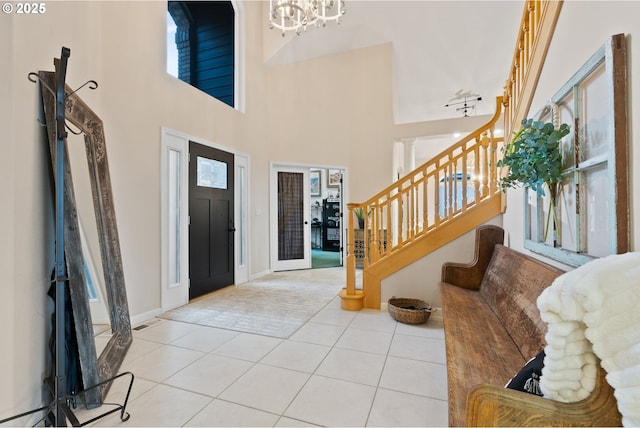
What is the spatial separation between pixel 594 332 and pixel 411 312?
6.83 feet

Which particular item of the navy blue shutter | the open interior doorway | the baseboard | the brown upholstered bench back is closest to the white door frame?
the baseboard

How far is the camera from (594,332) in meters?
0.72

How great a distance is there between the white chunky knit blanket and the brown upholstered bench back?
0.59 meters

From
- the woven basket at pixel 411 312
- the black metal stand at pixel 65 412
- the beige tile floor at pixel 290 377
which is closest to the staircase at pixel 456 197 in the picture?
the woven basket at pixel 411 312

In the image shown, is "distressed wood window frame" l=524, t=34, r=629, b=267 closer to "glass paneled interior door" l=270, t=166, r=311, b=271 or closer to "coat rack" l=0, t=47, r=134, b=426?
"coat rack" l=0, t=47, r=134, b=426

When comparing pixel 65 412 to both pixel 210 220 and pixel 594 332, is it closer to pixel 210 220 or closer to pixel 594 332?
pixel 594 332

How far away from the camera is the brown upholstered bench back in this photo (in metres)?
1.38

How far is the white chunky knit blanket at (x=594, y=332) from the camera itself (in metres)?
0.69

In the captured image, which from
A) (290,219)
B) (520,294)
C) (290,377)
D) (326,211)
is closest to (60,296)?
(290,377)

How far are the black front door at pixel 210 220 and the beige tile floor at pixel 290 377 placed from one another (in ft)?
3.45

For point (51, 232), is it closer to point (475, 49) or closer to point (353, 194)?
point (353, 194)

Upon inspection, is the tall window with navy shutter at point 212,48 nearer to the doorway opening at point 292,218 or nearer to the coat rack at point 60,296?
the doorway opening at point 292,218

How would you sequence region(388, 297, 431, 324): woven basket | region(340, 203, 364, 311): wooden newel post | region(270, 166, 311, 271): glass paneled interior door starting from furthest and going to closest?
1. region(270, 166, 311, 271): glass paneled interior door
2. region(340, 203, 364, 311): wooden newel post
3. region(388, 297, 431, 324): woven basket

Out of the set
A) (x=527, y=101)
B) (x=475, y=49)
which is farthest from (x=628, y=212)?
(x=475, y=49)
